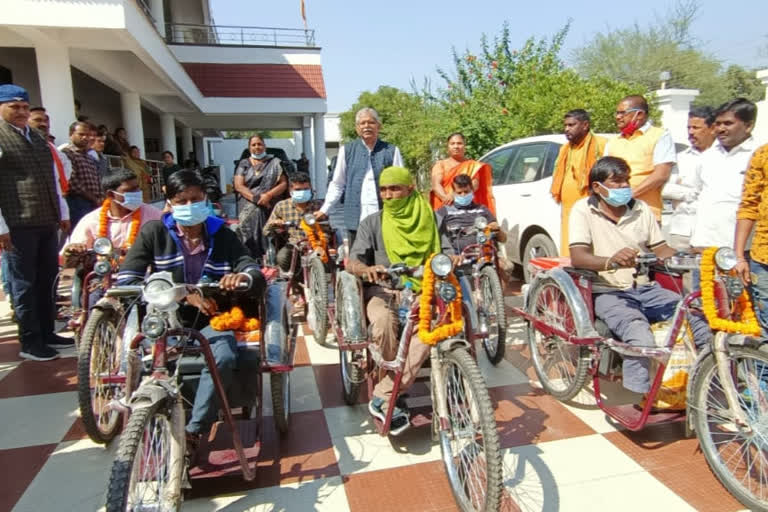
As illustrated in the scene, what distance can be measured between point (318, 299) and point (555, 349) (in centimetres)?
197

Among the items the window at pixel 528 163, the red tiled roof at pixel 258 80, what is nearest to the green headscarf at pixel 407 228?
the window at pixel 528 163

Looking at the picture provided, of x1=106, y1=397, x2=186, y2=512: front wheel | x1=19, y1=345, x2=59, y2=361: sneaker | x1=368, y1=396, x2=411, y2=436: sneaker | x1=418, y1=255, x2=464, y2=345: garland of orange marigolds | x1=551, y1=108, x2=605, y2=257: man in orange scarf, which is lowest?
x1=19, y1=345, x2=59, y2=361: sneaker

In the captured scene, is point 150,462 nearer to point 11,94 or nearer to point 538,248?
point 11,94

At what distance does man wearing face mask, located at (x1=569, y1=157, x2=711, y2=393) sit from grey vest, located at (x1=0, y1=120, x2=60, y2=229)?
380cm

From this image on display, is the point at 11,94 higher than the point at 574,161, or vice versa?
the point at 11,94

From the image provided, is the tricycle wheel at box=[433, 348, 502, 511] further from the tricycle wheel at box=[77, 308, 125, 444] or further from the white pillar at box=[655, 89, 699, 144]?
the white pillar at box=[655, 89, 699, 144]

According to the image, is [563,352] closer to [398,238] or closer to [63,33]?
[398,238]

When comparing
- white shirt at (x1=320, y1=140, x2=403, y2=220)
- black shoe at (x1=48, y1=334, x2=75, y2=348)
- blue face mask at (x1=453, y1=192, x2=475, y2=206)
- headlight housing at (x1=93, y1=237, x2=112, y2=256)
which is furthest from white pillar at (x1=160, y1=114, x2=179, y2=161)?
headlight housing at (x1=93, y1=237, x2=112, y2=256)

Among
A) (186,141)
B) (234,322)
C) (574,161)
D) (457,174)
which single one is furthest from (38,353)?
(186,141)

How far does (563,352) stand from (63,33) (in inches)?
294

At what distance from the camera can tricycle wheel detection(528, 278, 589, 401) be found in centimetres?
310

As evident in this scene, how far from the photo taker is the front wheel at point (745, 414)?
222cm

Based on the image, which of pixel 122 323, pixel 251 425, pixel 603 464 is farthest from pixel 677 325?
pixel 122 323

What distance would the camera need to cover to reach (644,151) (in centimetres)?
400
